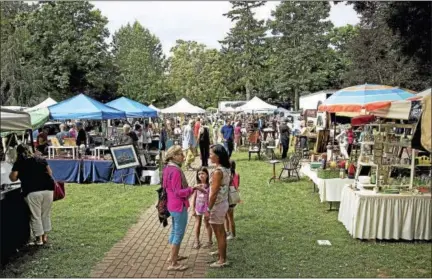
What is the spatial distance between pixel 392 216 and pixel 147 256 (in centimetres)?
386

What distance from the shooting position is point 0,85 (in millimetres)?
31391

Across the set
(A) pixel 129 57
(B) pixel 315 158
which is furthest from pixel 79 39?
(B) pixel 315 158

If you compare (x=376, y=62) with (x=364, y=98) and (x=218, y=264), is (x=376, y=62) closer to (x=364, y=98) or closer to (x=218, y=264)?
(x=364, y=98)

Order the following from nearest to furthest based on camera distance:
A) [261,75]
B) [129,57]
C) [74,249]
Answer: [74,249]
[129,57]
[261,75]

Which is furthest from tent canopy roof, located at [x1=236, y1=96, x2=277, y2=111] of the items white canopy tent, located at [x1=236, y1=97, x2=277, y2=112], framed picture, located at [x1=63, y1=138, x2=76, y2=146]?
framed picture, located at [x1=63, y1=138, x2=76, y2=146]

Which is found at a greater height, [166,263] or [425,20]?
[425,20]

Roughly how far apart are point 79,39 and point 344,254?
3773cm

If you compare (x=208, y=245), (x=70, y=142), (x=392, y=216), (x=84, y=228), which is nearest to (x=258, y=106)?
(x=70, y=142)

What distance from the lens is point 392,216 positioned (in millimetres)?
6832

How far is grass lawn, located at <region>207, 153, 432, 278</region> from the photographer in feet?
18.5

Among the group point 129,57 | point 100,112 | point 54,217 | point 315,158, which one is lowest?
point 54,217

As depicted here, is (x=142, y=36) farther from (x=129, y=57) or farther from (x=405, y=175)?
(x=405, y=175)

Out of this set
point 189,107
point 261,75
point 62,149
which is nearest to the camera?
point 62,149

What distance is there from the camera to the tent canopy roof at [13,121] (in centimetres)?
566
